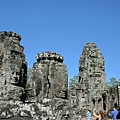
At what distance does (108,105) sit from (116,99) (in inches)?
57.1

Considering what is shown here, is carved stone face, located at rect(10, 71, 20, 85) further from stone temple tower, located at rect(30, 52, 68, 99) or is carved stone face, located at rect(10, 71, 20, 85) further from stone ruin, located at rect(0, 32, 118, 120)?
stone temple tower, located at rect(30, 52, 68, 99)

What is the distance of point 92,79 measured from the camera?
84.5 ft

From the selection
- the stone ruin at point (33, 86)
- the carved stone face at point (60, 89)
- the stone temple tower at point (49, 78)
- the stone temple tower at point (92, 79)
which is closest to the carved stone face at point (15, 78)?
the stone ruin at point (33, 86)

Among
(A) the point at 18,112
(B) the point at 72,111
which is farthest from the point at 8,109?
(B) the point at 72,111

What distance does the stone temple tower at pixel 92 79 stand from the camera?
79.5 ft

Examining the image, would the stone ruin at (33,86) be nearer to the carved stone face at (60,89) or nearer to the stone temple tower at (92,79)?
the carved stone face at (60,89)

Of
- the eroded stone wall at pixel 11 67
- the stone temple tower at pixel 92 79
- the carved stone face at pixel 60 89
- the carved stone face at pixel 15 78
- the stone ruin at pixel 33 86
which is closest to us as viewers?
the stone ruin at pixel 33 86

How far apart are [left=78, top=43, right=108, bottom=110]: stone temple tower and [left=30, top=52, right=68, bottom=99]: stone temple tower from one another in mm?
16454

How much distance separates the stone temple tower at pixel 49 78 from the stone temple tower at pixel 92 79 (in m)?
16.5

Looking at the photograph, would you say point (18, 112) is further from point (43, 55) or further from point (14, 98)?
point (43, 55)

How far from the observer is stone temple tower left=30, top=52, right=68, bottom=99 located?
7.93m

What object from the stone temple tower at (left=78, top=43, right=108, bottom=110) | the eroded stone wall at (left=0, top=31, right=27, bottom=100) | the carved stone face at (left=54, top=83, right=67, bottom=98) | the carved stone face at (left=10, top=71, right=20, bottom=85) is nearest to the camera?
the eroded stone wall at (left=0, top=31, right=27, bottom=100)

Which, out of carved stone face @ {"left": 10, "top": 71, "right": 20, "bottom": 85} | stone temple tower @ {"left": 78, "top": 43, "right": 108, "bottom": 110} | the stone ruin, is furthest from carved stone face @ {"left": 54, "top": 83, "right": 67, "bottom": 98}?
stone temple tower @ {"left": 78, "top": 43, "right": 108, "bottom": 110}

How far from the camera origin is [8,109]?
6.60 meters
